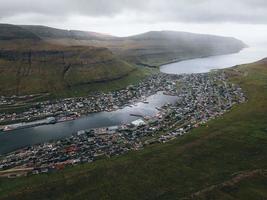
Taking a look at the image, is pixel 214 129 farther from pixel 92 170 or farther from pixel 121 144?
pixel 92 170

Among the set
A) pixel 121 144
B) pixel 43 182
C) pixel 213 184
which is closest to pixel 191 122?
pixel 121 144

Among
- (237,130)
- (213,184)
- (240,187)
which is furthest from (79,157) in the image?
(237,130)

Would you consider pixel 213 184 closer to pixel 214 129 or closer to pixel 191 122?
pixel 214 129

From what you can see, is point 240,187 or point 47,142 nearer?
point 240,187

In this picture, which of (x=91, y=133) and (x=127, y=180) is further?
(x=91, y=133)

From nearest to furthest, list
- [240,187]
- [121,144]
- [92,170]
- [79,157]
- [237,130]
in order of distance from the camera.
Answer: [240,187]
[92,170]
[79,157]
[121,144]
[237,130]

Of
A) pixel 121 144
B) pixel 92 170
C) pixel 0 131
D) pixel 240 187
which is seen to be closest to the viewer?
pixel 240 187
